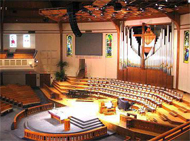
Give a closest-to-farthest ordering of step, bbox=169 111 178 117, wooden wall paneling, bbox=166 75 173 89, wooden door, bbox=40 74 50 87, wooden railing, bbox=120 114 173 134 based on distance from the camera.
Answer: wooden railing, bbox=120 114 173 134 → step, bbox=169 111 178 117 → wooden wall paneling, bbox=166 75 173 89 → wooden door, bbox=40 74 50 87

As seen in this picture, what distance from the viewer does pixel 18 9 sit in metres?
17.2

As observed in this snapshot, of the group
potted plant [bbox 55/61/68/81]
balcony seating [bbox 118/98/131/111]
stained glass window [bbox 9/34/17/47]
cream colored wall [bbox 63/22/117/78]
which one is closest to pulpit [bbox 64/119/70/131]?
balcony seating [bbox 118/98/131/111]

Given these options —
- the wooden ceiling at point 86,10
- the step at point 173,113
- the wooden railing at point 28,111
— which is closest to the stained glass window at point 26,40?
the wooden ceiling at point 86,10

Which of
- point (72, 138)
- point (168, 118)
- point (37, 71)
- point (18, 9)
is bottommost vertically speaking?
point (72, 138)

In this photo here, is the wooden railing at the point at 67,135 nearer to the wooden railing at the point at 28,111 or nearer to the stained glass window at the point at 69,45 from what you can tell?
the wooden railing at the point at 28,111

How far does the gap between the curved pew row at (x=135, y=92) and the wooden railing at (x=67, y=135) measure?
2.64m

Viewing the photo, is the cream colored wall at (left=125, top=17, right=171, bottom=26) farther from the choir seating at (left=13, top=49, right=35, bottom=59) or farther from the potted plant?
the choir seating at (left=13, top=49, right=35, bottom=59)

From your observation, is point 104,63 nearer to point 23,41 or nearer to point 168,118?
point 23,41

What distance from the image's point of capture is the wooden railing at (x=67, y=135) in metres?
9.12

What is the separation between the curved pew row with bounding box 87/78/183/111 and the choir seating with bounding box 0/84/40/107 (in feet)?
10.9

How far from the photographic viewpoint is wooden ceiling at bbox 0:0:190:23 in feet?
33.8

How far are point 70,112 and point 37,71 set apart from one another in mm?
7333

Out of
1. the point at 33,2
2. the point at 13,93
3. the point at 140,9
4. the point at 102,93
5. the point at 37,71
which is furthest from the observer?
the point at 37,71

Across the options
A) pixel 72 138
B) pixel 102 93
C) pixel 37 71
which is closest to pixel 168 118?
pixel 72 138
